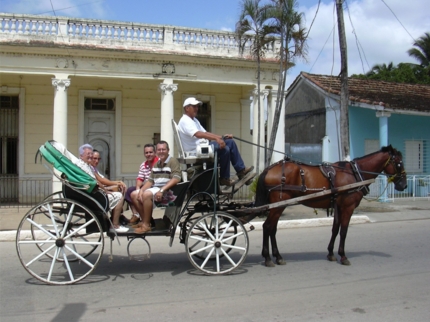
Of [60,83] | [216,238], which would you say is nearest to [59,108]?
[60,83]

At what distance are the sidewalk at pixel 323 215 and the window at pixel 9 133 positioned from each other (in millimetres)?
2489

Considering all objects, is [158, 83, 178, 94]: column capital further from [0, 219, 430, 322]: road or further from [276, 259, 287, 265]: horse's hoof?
[276, 259, 287, 265]: horse's hoof

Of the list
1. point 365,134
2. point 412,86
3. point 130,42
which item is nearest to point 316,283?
point 130,42

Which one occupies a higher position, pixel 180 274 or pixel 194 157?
pixel 194 157

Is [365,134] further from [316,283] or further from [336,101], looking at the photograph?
[316,283]

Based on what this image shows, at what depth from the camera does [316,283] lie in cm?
568

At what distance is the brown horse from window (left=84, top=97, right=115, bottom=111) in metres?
10.3

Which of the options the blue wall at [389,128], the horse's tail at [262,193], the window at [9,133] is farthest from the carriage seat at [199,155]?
the blue wall at [389,128]

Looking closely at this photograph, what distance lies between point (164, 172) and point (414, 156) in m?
15.2

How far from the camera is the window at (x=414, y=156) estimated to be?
18203mm

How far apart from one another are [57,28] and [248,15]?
226 inches

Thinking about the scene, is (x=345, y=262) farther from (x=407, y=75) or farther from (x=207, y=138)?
(x=407, y=75)

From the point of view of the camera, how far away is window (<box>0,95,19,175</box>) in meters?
14.8

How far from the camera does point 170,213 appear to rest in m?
5.95
